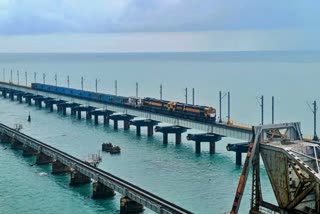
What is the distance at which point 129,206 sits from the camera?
4681 cm

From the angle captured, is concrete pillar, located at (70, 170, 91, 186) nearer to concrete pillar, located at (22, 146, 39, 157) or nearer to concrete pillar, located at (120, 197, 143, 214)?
concrete pillar, located at (120, 197, 143, 214)

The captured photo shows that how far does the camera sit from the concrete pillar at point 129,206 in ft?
153

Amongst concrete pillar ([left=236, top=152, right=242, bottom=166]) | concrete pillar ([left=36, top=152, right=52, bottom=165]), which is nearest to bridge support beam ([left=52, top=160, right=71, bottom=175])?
concrete pillar ([left=36, top=152, right=52, bottom=165])

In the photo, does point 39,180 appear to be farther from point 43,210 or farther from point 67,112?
point 67,112

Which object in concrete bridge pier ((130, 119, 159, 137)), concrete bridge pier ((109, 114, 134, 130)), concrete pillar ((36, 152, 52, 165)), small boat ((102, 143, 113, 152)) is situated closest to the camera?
concrete pillar ((36, 152, 52, 165))

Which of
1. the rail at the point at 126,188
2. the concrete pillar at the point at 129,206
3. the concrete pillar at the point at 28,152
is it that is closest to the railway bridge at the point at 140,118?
the concrete pillar at the point at 28,152

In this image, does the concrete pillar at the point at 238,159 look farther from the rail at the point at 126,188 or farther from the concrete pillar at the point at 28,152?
the concrete pillar at the point at 28,152

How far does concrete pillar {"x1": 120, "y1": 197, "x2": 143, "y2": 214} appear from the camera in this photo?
1841 inches

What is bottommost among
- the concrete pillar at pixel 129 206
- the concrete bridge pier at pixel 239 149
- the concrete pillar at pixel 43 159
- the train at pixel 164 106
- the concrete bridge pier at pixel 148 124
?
the concrete pillar at pixel 129 206

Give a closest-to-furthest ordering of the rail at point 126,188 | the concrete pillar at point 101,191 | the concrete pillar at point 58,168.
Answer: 1. the rail at point 126,188
2. the concrete pillar at point 101,191
3. the concrete pillar at point 58,168

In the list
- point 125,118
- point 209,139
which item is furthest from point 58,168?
point 125,118

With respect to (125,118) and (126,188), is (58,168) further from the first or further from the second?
(125,118)

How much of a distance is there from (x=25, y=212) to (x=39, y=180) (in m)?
11.9

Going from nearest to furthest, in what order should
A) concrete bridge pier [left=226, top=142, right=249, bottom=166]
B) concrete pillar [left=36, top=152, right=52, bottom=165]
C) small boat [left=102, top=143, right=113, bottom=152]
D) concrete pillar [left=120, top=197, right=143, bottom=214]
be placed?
concrete pillar [left=120, top=197, right=143, bottom=214] → concrete bridge pier [left=226, top=142, right=249, bottom=166] → concrete pillar [left=36, top=152, right=52, bottom=165] → small boat [left=102, top=143, right=113, bottom=152]
